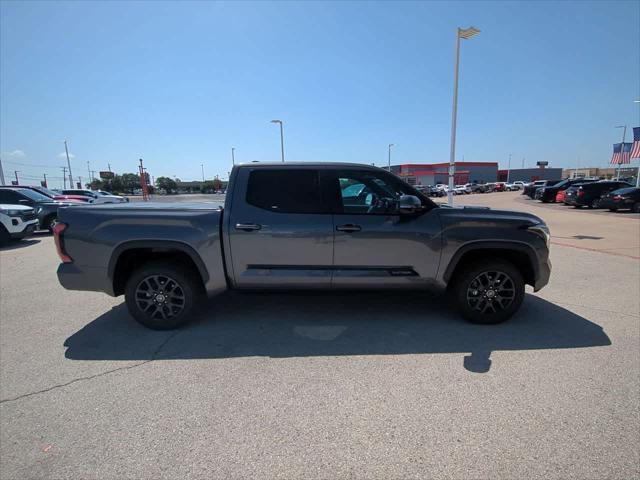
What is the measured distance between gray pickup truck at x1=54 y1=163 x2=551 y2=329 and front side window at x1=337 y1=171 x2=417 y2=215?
0.01 meters

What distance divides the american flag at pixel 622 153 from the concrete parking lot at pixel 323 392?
124ft

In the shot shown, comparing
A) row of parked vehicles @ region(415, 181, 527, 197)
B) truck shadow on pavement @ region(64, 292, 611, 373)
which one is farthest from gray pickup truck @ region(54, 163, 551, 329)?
row of parked vehicles @ region(415, 181, 527, 197)

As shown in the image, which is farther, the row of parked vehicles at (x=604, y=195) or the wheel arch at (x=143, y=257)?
the row of parked vehicles at (x=604, y=195)

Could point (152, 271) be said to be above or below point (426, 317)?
above

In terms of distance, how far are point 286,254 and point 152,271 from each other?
1.54m

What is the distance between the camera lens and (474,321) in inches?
158

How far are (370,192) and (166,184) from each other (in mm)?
103341

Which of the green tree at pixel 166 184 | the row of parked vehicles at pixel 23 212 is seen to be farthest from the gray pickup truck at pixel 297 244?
the green tree at pixel 166 184

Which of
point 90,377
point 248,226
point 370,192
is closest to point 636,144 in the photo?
point 370,192

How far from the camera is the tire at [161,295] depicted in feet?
12.6

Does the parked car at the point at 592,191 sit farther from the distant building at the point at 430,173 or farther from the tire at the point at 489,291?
the distant building at the point at 430,173

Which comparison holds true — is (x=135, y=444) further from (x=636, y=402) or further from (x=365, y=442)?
(x=636, y=402)

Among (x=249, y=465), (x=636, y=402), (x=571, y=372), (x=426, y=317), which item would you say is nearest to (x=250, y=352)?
(x=249, y=465)

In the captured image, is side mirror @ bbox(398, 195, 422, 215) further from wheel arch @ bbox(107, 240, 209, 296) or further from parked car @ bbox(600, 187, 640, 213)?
parked car @ bbox(600, 187, 640, 213)
